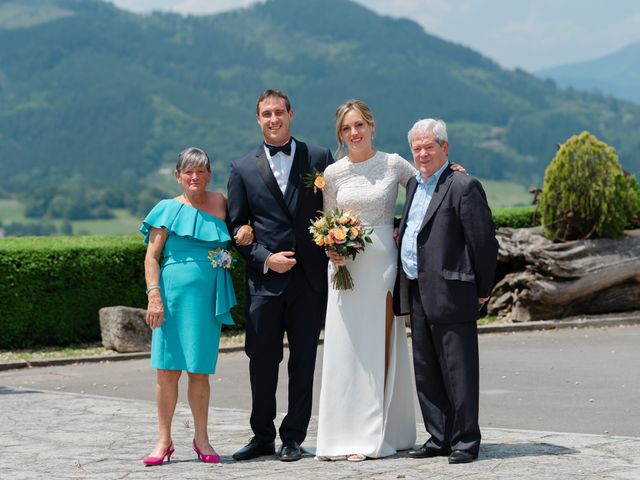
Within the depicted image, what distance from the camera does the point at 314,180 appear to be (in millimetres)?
6984

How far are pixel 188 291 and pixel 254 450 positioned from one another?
3.33 ft

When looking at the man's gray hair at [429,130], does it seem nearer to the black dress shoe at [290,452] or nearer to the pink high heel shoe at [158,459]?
the black dress shoe at [290,452]

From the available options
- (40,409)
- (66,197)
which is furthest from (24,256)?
(66,197)

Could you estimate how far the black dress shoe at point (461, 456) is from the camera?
21.3ft

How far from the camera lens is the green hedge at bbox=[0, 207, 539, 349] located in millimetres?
13852

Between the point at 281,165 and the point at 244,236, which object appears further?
the point at 281,165

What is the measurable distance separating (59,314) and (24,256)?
0.81 meters

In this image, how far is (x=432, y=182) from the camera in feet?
22.5

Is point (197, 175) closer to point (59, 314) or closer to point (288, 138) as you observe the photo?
point (288, 138)

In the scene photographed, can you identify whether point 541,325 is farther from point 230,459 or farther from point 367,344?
point 230,459

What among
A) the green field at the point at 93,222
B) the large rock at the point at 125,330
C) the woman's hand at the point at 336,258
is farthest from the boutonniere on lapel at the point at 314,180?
the green field at the point at 93,222

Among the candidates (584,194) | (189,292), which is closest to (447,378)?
(189,292)

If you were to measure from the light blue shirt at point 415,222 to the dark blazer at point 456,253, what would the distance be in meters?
0.08

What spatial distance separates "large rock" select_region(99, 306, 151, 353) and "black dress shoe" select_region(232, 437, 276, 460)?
6665 mm
